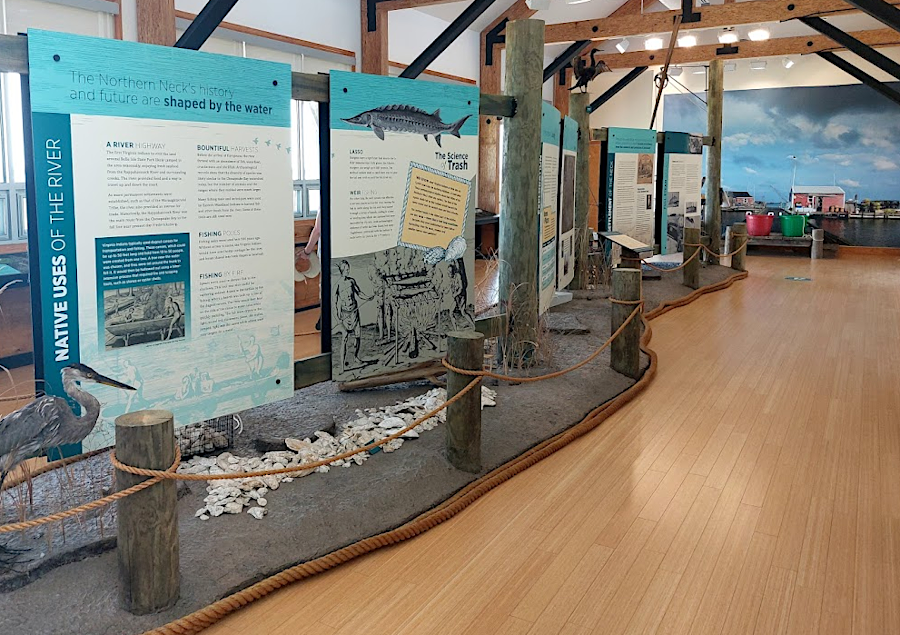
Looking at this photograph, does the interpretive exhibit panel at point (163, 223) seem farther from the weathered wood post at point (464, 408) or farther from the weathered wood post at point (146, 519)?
the weathered wood post at point (464, 408)

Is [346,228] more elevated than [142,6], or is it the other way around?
[142,6]

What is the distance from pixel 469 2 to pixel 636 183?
400 centimetres

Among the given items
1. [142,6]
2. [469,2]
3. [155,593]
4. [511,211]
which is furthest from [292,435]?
[469,2]

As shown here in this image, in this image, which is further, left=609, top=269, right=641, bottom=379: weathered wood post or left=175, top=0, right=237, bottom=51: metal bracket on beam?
left=175, top=0, right=237, bottom=51: metal bracket on beam

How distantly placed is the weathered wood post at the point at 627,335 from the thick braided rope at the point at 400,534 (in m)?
0.45

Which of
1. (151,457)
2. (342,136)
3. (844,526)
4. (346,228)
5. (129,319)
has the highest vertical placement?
(342,136)

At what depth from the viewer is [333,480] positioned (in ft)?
10.8

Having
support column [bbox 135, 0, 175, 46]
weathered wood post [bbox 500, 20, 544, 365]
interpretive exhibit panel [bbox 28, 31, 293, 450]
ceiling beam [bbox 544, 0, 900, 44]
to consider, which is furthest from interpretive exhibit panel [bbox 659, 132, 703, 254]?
interpretive exhibit panel [bbox 28, 31, 293, 450]

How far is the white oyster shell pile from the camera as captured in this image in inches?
120

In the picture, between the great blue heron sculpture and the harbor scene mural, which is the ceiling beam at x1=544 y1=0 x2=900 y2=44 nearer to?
the harbor scene mural

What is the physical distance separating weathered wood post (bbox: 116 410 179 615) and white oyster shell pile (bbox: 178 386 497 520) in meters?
0.57

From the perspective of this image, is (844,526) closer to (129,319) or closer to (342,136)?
(342,136)

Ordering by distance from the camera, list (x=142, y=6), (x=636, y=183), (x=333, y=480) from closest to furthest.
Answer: (x=333, y=480) → (x=142, y=6) → (x=636, y=183)

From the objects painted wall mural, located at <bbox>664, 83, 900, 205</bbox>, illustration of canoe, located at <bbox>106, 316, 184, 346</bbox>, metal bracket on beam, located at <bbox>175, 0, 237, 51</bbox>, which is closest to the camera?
illustration of canoe, located at <bbox>106, 316, 184, 346</bbox>
